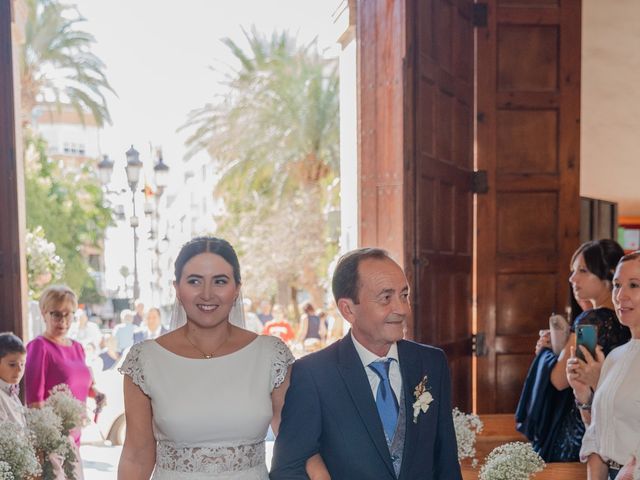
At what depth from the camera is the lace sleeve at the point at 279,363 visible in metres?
2.98

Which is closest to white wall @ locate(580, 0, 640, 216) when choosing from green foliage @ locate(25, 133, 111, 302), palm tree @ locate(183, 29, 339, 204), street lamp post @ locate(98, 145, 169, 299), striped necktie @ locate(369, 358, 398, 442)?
striped necktie @ locate(369, 358, 398, 442)

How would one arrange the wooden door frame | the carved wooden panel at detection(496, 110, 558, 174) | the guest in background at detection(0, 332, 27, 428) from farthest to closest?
the carved wooden panel at detection(496, 110, 558, 174)
the wooden door frame
the guest in background at detection(0, 332, 27, 428)

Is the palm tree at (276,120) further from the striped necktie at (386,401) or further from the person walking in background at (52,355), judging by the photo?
the striped necktie at (386,401)

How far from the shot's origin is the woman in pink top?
5477 mm

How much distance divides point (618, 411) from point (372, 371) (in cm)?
112

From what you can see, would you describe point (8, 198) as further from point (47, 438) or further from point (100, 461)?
point (100, 461)

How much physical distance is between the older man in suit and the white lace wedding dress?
0.40 m

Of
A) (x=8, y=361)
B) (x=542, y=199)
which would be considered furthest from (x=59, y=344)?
(x=542, y=199)

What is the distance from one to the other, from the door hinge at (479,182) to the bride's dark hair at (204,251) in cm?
313

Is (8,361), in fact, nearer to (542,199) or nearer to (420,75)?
(420,75)

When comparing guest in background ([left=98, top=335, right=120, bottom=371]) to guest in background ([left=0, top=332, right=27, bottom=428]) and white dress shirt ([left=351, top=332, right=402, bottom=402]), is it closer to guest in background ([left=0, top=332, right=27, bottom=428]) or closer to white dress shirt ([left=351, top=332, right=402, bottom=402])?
guest in background ([left=0, top=332, right=27, bottom=428])

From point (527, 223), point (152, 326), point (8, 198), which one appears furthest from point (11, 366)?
point (152, 326)

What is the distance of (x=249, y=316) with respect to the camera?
45.0 ft

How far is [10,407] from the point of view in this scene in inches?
168
